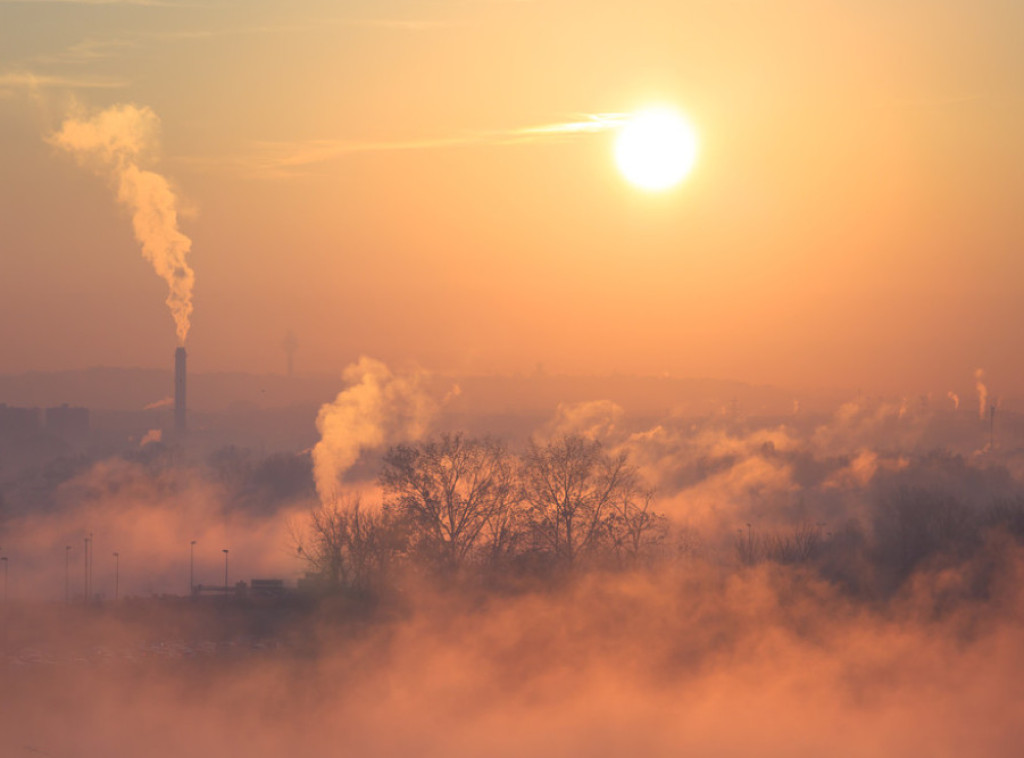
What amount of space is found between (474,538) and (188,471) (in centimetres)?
13661

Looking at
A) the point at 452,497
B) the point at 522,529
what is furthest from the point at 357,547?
the point at 522,529

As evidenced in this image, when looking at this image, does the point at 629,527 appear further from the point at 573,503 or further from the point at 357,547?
the point at 357,547

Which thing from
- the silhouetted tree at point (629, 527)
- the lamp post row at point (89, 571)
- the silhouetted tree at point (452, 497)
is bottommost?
the silhouetted tree at point (629, 527)

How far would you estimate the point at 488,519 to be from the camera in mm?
59000

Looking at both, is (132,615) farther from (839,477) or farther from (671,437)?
(671,437)

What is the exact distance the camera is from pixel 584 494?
2343 inches

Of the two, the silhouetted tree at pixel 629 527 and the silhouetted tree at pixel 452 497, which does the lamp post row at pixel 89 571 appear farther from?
the silhouetted tree at pixel 629 527

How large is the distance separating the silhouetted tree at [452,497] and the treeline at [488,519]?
0.04m

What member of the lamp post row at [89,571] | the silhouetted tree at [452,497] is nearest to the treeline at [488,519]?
the silhouetted tree at [452,497]

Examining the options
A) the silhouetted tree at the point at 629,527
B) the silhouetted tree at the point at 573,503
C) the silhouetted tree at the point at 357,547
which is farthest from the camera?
the silhouetted tree at the point at 357,547

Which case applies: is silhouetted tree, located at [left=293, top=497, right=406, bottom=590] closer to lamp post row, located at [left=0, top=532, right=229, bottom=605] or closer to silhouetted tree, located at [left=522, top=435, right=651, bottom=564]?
silhouetted tree, located at [left=522, top=435, right=651, bottom=564]

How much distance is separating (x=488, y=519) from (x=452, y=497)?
2.03m

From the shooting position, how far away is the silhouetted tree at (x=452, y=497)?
188ft

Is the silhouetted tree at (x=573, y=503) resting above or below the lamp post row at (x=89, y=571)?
below
